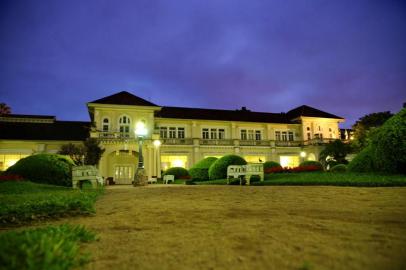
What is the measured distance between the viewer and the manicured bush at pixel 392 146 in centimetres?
955

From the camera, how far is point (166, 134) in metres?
33.5

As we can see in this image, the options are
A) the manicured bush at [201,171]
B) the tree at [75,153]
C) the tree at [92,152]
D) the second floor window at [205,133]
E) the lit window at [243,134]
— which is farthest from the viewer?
the lit window at [243,134]

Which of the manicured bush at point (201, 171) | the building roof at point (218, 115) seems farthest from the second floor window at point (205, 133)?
the manicured bush at point (201, 171)

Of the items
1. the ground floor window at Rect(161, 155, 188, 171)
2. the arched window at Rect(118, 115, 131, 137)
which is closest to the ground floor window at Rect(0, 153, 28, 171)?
the arched window at Rect(118, 115, 131, 137)

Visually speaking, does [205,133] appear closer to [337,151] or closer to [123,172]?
[123,172]

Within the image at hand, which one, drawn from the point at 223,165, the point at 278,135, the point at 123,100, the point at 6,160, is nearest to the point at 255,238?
the point at 223,165

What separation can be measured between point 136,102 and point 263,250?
1188 inches

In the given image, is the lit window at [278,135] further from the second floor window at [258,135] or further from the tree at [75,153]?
the tree at [75,153]

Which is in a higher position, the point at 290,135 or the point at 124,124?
the point at 124,124

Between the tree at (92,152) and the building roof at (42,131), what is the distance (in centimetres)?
595

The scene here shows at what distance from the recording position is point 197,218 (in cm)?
427

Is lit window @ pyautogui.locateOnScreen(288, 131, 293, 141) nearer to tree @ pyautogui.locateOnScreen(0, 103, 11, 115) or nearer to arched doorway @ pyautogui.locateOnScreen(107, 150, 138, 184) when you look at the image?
arched doorway @ pyautogui.locateOnScreen(107, 150, 138, 184)

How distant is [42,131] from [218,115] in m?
22.4

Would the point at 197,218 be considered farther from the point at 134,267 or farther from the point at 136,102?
the point at 136,102
